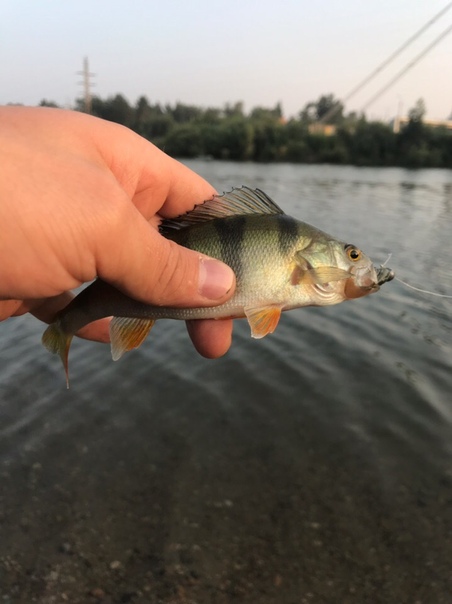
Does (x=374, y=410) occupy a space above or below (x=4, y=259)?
below

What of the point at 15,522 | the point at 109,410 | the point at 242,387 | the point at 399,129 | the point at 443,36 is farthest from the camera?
the point at 399,129

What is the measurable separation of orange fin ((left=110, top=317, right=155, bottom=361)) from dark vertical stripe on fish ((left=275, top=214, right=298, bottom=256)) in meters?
0.90

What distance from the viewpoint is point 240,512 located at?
417 cm

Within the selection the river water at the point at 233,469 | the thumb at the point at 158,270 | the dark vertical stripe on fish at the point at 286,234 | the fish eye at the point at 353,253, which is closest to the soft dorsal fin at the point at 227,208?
the dark vertical stripe on fish at the point at 286,234

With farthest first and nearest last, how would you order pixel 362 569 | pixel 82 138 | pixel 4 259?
pixel 362 569 < pixel 82 138 < pixel 4 259

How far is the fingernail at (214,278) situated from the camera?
8.05 ft

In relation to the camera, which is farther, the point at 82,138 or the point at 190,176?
the point at 190,176

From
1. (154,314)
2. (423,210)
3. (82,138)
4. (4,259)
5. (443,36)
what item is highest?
(443,36)

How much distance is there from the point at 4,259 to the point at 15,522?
3.04m

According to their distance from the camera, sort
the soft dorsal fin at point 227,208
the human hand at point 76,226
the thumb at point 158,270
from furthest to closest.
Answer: the soft dorsal fin at point 227,208 < the thumb at point 158,270 < the human hand at point 76,226

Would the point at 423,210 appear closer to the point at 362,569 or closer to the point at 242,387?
the point at 242,387

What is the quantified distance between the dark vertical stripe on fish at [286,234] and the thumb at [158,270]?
34cm

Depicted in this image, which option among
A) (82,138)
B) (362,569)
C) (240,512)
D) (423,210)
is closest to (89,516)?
(240,512)

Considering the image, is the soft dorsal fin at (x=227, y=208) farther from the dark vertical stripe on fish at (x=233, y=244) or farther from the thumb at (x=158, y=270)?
the thumb at (x=158, y=270)
